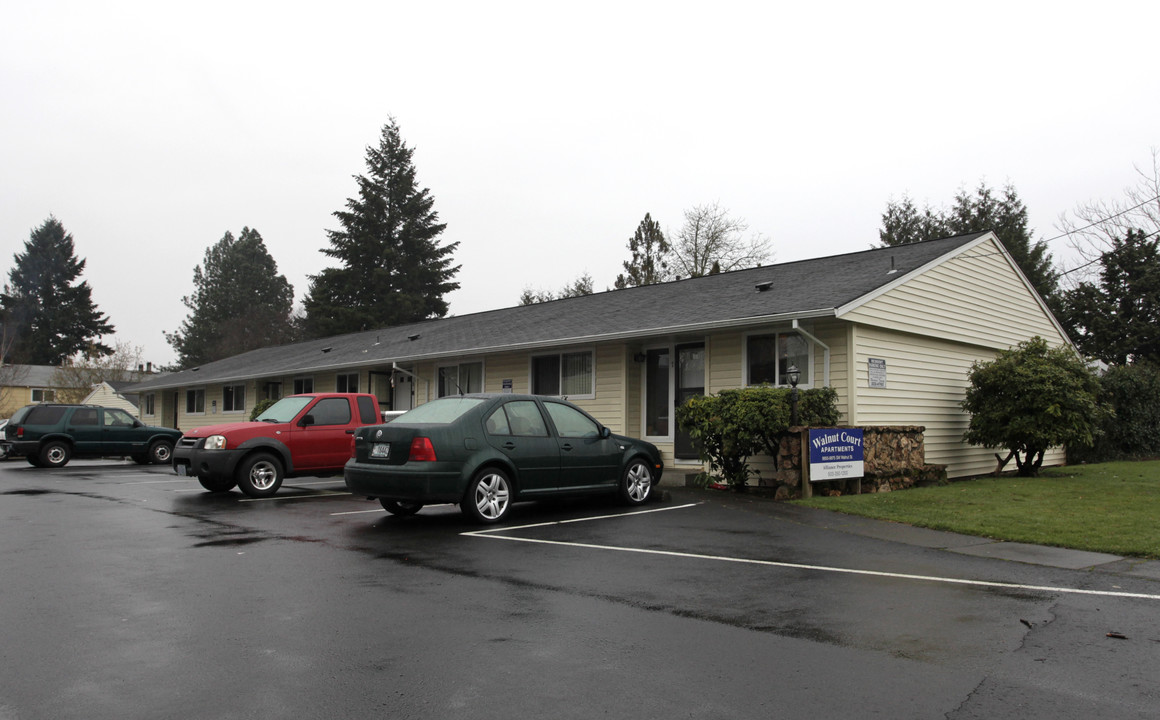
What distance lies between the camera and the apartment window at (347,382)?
25469 millimetres

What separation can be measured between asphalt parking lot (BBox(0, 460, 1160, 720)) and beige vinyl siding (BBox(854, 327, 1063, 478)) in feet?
15.8

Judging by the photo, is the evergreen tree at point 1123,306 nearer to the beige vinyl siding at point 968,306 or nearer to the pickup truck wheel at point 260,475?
the beige vinyl siding at point 968,306

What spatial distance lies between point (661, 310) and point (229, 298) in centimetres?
7166

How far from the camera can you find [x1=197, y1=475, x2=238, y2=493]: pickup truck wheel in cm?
1276

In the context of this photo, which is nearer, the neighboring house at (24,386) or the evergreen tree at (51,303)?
the neighboring house at (24,386)

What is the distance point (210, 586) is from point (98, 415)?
61.5 feet

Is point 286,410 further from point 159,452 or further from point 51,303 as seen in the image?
point 51,303

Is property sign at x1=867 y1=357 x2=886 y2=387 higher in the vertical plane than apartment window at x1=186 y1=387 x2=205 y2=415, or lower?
higher

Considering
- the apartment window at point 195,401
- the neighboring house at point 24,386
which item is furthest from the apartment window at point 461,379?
the neighboring house at point 24,386

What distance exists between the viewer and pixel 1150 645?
193 inches

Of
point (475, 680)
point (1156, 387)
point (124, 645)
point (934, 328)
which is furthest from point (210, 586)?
point (1156, 387)

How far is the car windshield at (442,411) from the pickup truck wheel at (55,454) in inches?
628

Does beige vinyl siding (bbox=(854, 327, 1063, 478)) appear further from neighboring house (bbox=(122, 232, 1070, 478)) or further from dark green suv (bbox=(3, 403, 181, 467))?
dark green suv (bbox=(3, 403, 181, 467))

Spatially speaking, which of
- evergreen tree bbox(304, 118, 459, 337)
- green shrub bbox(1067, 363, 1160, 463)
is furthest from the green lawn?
evergreen tree bbox(304, 118, 459, 337)
